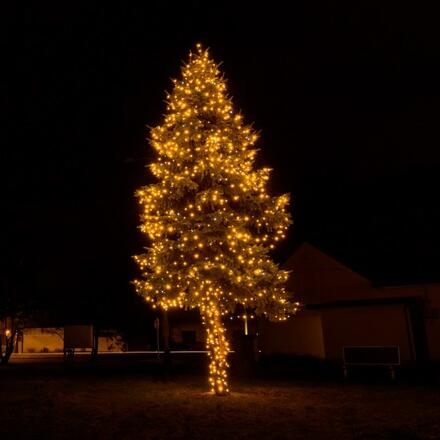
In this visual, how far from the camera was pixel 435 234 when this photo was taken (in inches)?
1135

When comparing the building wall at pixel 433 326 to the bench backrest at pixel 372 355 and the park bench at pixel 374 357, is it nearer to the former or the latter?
the park bench at pixel 374 357

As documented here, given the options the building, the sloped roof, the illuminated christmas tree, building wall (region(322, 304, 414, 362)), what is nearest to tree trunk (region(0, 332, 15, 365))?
the building

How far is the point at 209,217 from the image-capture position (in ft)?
50.5

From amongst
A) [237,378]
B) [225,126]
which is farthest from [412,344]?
[225,126]

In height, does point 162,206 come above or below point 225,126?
below

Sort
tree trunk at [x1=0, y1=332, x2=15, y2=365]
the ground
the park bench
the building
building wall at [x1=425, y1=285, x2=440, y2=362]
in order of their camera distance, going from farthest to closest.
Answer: tree trunk at [x1=0, y1=332, x2=15, y2=365], the building, building wall at [x1=425, y1=285, x2=440, y2=362], the park bench, the ground

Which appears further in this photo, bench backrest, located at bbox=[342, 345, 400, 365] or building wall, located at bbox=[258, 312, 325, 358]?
building wall, located at bbox=[258, 312, 325, 358]

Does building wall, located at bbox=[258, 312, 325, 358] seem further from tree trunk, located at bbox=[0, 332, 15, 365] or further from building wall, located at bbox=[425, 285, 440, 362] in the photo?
tree trunk, located at bbox=[0, 332, 15, 365]

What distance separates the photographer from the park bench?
1864 cm

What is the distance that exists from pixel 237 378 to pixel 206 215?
6752 mm

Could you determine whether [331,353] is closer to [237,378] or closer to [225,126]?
[237,378]

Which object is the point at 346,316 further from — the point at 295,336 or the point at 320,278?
the point at 295,336

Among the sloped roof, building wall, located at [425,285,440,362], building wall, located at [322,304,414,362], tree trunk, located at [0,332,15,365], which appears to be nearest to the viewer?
building wall, located at [425,285,440,362]

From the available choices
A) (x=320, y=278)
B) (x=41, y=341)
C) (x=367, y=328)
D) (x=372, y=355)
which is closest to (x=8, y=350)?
(x=320, y=278)
